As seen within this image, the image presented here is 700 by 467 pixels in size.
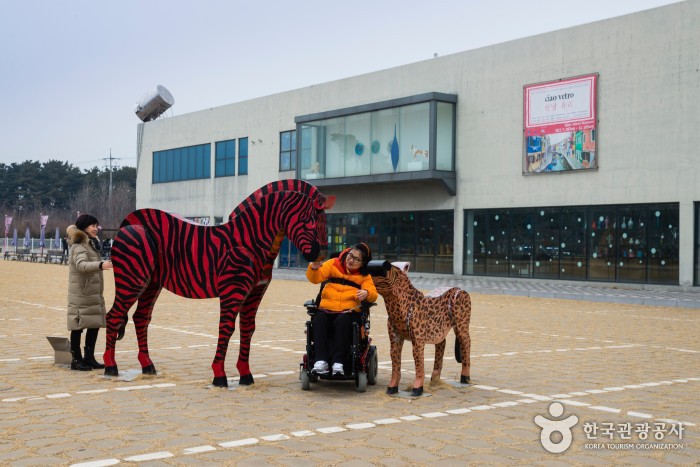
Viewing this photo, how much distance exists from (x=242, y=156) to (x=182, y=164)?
249 inches

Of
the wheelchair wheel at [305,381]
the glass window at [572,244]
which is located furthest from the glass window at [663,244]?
the wheelchair wheel at [305,381]

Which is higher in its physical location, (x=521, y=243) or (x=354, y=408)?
(x=521, y=243)

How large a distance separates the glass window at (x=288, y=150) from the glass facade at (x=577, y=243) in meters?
11.7

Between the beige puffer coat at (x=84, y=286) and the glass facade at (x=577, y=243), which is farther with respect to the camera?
the glass facade at (x=577, y=243)

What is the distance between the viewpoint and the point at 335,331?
8.47m

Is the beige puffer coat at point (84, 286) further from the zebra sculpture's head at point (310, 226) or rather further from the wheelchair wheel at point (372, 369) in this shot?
the wheelchair wheel at point (372, 369)

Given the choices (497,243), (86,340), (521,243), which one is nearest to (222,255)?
(86,340)

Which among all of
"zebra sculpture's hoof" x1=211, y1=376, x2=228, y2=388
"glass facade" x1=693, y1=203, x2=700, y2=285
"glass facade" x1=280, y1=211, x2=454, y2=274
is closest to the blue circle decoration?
"glass facade" x1=280, y1=211, x2=454, y2=274

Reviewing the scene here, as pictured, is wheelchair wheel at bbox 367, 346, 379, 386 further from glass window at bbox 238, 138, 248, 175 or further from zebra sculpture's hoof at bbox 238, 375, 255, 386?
glass window at bbox 238, 138, 248, 175

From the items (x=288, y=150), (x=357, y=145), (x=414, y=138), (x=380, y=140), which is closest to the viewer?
(x=414, y=138)

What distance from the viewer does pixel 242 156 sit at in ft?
148

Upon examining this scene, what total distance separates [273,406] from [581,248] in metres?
23.2

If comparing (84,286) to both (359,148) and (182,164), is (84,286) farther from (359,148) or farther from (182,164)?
(182,164)

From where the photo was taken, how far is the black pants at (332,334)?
27.7ft
